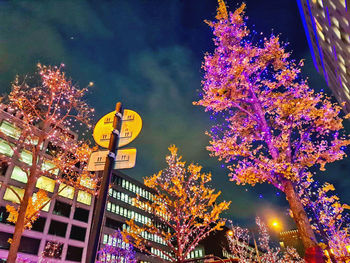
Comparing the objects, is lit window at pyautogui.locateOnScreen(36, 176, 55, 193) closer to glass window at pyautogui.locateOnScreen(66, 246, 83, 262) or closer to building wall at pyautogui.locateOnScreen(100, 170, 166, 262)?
glass window at pyautogui.locateOnScreen(66, 246, 83, 262)

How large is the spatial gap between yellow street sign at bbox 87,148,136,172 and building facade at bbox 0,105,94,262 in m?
27.4

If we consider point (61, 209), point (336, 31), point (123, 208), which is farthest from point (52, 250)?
point (336, 31)

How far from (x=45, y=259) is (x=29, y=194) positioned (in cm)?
2574

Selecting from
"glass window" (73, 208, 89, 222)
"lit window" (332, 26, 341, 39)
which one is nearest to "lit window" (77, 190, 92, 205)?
"glass window" (73, 208, 89, 222)

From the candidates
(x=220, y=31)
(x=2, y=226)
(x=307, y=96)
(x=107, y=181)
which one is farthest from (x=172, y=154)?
(x=2, y=226)

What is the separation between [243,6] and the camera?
11.5 meters

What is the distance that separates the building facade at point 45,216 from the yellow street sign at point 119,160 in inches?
1079

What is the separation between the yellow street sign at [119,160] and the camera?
373 centimetres

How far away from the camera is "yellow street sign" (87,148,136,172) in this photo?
3732 millimetres

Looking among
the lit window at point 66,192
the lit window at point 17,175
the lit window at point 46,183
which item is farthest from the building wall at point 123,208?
the lit window at point 17,175

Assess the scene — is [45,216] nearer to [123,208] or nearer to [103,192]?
[123,208]

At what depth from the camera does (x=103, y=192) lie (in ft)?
11.4

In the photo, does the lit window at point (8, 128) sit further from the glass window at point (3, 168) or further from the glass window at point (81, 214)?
the glass window at point (81, 214)

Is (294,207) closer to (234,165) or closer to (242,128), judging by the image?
(234,165)
